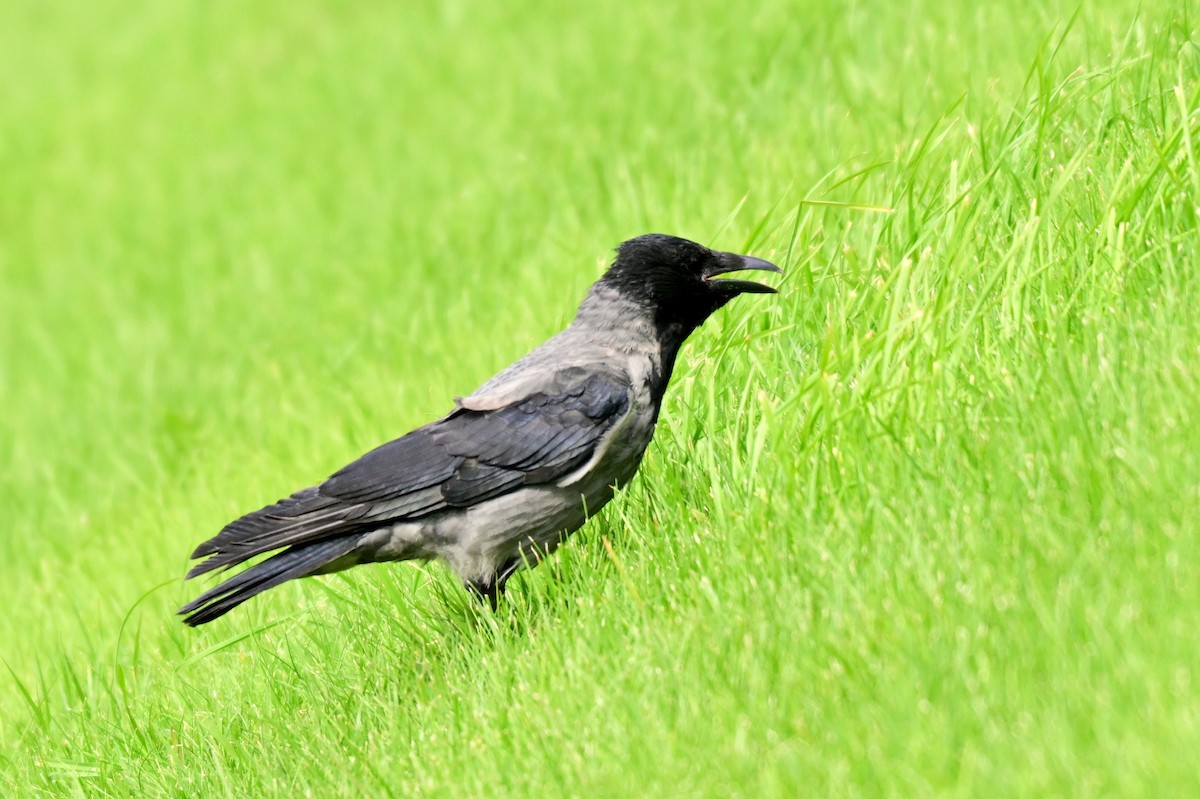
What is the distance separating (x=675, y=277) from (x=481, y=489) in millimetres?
1158

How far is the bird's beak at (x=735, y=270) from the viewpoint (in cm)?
534

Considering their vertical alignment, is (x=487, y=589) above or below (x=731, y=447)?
below

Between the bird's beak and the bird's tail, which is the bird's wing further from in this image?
the bird's beak

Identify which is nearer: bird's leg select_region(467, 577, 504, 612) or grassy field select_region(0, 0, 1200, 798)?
grassy field select_region(0, 0, 1200, 798)

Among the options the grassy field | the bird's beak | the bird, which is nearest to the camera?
the grassy field

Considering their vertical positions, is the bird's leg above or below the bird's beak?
below

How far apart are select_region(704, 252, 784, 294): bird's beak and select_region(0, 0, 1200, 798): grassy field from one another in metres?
0.11

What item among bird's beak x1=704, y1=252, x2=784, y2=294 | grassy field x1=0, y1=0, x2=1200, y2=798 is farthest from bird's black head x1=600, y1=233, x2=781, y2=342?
grassy field x1=0, y1=0, x2=1200, y2=798

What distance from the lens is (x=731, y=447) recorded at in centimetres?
445

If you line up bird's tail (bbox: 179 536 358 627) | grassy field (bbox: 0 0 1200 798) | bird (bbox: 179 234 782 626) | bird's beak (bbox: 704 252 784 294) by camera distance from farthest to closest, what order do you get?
bird's beak (bbox: 704 252 784 294), bird (bbox: 179 234 782 626), bird's tail (bbox: 179 536 358 627), grassy field (bbox: 0 0 1200 798)

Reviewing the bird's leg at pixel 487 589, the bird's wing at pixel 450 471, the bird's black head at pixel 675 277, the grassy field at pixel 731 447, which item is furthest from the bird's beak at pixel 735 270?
the bird's leg at pixel 487 589

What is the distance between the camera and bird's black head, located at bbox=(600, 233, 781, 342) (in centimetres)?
537

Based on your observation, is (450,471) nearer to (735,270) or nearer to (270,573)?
(270,573)

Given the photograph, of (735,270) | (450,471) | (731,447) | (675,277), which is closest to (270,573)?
(450,471)
